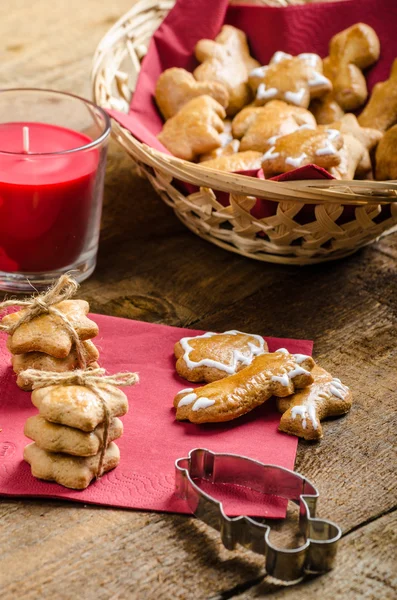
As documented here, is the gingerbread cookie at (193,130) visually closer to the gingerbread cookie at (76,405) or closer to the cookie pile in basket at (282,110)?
the cookie pile in basket at (282,110)

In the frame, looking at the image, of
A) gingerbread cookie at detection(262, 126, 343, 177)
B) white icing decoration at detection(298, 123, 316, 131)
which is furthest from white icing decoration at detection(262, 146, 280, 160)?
white icing decoration at detection(298, 123, 316, 131)

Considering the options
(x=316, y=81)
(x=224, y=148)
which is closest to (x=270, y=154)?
(x=224, y=148)

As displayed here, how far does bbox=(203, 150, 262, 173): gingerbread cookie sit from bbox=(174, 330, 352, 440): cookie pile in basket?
26 centimetres

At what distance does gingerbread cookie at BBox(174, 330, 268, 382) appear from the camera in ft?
3.07

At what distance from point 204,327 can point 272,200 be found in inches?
7.3

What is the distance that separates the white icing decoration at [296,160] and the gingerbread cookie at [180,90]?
0.28 metres

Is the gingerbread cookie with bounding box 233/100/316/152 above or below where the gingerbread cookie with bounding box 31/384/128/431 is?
above

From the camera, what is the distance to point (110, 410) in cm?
77

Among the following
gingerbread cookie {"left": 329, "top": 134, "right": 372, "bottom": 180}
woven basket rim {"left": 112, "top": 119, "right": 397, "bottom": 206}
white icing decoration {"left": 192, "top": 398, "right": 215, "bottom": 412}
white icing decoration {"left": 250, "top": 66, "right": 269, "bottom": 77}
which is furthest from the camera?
white icing decoration {"left": 250, "top": 66, "right": 269, "bottom": 77}

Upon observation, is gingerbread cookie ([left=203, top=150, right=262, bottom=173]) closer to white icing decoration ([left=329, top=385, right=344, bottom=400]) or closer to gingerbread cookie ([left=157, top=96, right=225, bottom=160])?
gingerbread cookie ([left=157, top=96, right=225, bottom=160])

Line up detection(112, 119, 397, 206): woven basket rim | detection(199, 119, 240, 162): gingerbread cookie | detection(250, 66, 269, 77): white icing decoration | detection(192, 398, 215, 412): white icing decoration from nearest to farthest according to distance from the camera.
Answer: detection(192, 398, 215, 412): white icing decoration, detection(112, 119, 397, 206): woven basket rim, detection(199, 119, 240, 162): gingerbread cookie, detection(250, 66, 269, 77): white icing decoration

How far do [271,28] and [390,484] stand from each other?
0.90m

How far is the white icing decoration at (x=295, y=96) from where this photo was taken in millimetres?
1277

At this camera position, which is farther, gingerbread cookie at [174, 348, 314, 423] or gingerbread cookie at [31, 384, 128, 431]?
gingerbread cookie at [174, 348, 314, 423]
